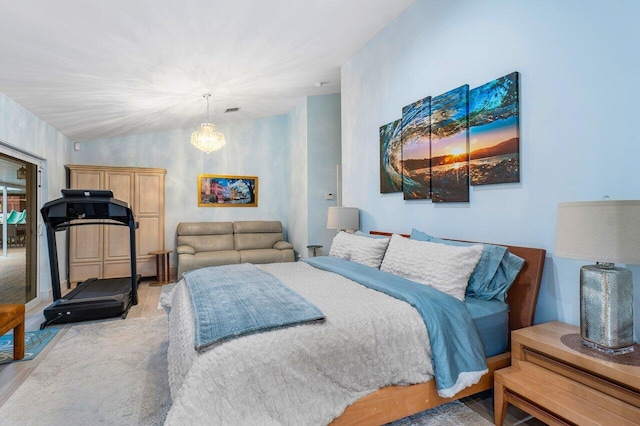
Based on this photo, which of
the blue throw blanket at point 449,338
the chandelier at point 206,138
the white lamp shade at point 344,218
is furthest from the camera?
the chandelier at point 206,138

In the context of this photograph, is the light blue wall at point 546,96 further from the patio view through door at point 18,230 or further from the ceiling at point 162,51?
the patio view through door at point 18,230

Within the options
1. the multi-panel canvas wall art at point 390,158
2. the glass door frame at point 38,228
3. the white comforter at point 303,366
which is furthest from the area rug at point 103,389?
the multi-panel canvas wall art at point 390,158

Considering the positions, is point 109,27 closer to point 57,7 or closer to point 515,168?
point 57,7

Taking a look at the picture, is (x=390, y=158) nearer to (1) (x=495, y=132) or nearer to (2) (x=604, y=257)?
(1) (x=495, y=132)

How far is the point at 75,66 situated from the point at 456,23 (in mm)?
3380

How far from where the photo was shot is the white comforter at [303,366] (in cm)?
134

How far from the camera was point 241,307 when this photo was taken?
182 centimetres

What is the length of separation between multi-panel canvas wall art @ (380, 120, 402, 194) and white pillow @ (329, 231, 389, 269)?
0.72 m

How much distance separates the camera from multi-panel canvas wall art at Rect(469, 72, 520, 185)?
2.30 metres

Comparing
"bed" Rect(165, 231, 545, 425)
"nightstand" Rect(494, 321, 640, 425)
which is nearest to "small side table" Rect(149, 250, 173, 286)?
"bed" Rect(165, 231, 545, 425)

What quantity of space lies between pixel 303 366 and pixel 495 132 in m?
2.09

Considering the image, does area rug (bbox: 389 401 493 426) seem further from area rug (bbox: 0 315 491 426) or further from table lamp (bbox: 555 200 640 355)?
table lamp (bbox: 555 200 640 355)

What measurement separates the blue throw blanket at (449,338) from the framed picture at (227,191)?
4.98 metres

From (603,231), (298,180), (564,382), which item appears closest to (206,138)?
(298,180)
